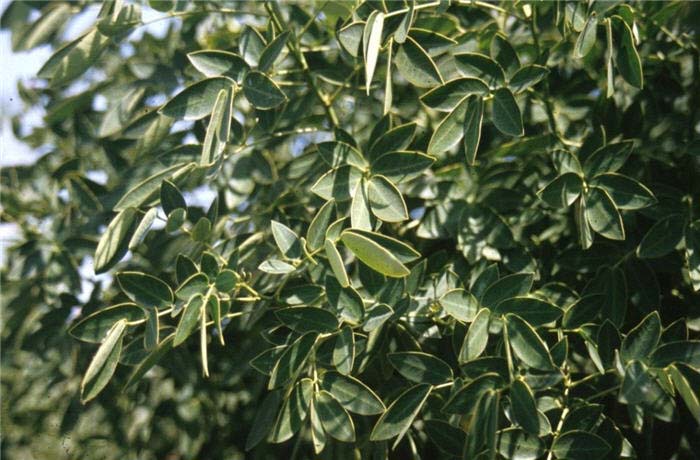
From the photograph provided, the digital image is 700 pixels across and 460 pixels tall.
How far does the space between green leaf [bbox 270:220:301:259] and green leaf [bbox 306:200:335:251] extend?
0.05 feet

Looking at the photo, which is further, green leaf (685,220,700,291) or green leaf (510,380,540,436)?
green leaf (685,220,700,291)

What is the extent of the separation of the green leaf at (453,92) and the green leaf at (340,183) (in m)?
0.12

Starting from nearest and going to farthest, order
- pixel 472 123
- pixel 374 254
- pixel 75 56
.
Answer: pixel 374 254 → pixel 472 123 → pixel 75 56

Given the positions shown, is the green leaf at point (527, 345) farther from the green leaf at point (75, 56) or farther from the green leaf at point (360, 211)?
the green leaf at point (75, 56)

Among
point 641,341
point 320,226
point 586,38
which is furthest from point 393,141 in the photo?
point 641,341

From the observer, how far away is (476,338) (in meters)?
0.85

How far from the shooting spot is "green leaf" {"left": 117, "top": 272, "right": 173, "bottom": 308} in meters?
0.91

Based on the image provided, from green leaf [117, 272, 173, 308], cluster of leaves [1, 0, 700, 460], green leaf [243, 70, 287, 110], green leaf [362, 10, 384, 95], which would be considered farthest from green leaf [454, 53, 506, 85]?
green leaf [117, 272, 173, 308]

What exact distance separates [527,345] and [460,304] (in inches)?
3.7

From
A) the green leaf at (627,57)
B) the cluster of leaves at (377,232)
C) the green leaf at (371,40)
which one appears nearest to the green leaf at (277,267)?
the cluster of leaves at (377,232)

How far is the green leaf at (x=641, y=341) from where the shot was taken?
824mm

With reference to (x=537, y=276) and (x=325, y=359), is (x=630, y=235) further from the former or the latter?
(x=325, y=359)

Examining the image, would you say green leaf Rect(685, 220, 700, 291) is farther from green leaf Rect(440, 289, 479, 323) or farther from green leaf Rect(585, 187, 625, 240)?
green leaf Rect(440, 289, 479, 323)

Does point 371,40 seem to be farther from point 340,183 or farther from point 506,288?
point 506,288
